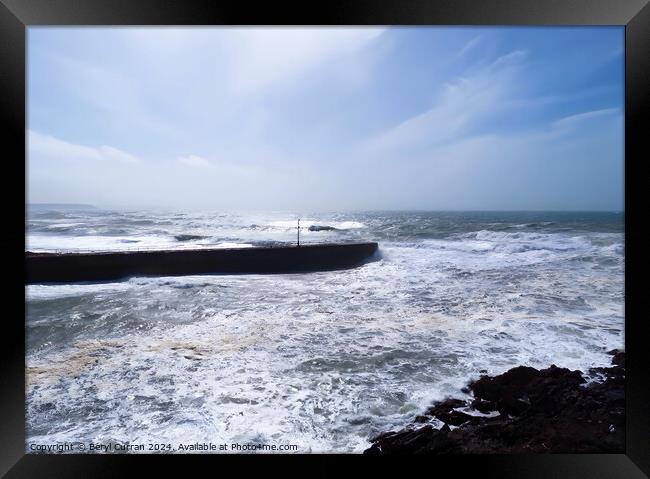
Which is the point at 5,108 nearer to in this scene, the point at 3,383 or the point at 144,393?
the point at 3,383

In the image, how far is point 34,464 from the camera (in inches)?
77.5

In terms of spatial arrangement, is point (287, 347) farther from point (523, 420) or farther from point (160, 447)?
point (523, 420)

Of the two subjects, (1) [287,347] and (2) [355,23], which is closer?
(2) [355,23]

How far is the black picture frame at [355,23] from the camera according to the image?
1.88 meters

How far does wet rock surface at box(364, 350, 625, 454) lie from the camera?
230cm

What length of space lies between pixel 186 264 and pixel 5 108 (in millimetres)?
6748

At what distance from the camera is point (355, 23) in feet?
6.31

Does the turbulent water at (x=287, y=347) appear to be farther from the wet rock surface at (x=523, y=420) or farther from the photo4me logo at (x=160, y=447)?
the wet rock surface at (x=523, y=420)

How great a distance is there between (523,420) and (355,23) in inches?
141

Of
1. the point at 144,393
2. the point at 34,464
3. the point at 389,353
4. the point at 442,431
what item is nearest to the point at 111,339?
the point at 144,393

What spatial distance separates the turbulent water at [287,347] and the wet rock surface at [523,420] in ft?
0.65

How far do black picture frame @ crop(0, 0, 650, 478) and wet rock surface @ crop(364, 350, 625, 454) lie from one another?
0.31 m

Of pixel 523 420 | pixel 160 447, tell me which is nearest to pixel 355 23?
pixel 523 420

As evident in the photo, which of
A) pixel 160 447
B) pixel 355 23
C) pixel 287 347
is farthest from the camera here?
pixel 287 347
